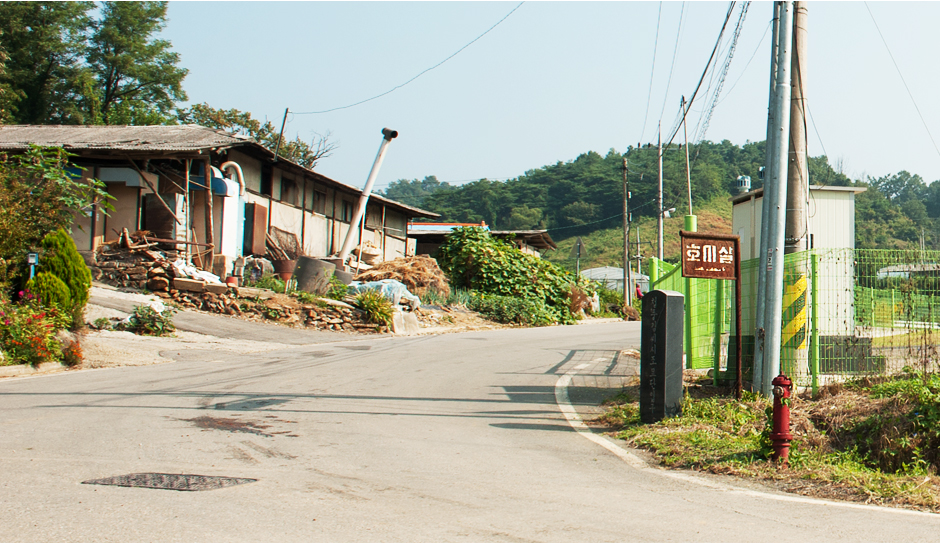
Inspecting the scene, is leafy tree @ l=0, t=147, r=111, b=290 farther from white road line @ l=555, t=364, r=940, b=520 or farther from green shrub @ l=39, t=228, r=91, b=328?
white road line @ l=555, t=364, r=940, b=520

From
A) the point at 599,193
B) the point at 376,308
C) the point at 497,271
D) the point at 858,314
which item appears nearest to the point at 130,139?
the point at 376,308

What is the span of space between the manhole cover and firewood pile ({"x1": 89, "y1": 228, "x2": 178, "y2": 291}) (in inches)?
609

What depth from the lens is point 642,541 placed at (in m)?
4.12

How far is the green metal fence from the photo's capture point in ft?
25.2

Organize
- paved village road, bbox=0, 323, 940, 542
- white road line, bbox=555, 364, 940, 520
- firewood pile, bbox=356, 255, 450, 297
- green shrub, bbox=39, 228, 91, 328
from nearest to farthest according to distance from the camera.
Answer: paved village road, bbox=0, 323, 940, 542, white road line, bbox=555, 364, 940, 520, green shrub, bbox=39, 228, 91, 328, firewood pile, bbox=356, 255, 450, 297

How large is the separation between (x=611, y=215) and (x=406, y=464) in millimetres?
76508

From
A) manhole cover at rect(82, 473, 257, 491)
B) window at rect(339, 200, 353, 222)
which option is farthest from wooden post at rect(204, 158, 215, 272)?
manhole cover at rect(82, 473, 257, 491)

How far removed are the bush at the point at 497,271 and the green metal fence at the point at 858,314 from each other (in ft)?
70.0

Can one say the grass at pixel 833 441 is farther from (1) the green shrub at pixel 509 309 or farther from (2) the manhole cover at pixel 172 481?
(1) the green shrub at pixel 509 309

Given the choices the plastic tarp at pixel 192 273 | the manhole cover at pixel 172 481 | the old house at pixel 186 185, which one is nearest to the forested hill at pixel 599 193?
the old house at pixel 186 185

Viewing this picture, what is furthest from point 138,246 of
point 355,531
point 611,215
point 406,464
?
point 611,215

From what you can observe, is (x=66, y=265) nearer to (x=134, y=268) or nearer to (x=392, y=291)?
(x=134, y=268)

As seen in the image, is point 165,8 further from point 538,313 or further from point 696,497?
point 696,497

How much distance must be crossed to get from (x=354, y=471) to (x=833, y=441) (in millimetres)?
4384
